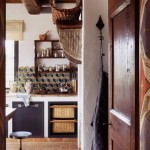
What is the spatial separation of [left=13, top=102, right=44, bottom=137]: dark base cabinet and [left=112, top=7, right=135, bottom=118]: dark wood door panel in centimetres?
394

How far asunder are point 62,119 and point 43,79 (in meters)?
1.23

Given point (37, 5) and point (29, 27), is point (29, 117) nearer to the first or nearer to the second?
point (29, 27)

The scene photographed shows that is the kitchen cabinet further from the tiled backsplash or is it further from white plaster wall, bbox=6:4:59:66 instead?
white plaster wall, bbox=6:4:59:66

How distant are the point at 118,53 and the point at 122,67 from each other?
166mm

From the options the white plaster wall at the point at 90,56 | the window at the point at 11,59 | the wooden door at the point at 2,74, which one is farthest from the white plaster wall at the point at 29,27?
the wooden door at the point at 2,74

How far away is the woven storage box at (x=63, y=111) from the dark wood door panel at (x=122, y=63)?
3832mm

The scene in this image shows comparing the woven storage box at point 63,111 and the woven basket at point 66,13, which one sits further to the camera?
the woven storage box at point 63,111

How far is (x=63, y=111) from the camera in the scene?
20.3ft

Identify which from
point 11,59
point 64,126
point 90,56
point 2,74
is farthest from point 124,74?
point 11,59

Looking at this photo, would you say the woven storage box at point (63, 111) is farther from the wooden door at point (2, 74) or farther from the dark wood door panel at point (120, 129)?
the wooden door at point (2, 74)

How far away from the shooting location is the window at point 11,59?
22.9ft

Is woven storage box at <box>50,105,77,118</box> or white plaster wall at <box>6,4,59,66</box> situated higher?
white plaster wall at <box>6,4,59,66</box>

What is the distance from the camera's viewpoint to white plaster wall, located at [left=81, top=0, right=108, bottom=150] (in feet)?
11.3

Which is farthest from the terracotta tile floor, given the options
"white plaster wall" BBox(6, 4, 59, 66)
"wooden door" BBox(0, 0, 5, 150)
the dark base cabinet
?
"wooden door" BBox(0, 0, 5, 150)
